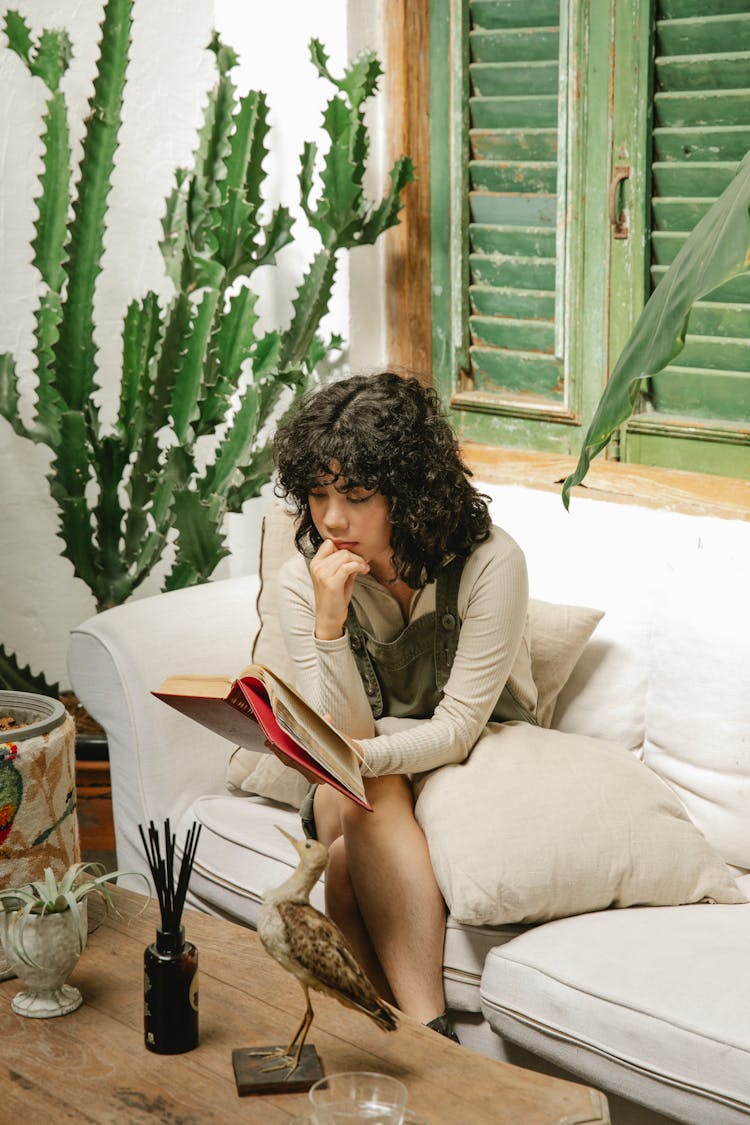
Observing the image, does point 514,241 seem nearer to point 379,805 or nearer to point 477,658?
point 477,658

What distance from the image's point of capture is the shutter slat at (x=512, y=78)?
104 inches

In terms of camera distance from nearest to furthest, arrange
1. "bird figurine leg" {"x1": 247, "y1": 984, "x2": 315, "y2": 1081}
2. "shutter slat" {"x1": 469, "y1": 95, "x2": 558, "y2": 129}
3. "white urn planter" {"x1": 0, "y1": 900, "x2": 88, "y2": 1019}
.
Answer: "bird figurine leg" {"x1": 247, "y1": 984, "x2": 315, "y2": 1081}
"white urn planter" {"x1": 0, "y1": 900, "x2": 88, "y2": 1019}
"shutter slat" {"x1": 469, "y1": 95, "x2": 558, "y2": 129}

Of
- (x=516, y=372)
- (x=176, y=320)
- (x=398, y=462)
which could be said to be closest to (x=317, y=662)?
(x=398, y=462)

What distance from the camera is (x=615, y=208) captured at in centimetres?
258

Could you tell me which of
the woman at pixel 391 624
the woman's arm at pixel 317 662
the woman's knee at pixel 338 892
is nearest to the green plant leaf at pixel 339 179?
the woman at pixel 391 624

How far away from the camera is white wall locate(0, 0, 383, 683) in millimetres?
2955

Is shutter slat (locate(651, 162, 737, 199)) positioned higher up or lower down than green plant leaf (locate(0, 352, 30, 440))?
higher up

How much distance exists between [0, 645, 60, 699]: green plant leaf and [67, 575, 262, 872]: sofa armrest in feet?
1.73

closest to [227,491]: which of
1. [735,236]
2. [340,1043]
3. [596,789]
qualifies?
[596,789]

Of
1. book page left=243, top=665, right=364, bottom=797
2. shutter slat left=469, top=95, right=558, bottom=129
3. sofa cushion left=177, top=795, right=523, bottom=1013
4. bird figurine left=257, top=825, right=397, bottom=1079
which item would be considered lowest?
sofa cushion left=177, top=795, right=523, bottom=1013

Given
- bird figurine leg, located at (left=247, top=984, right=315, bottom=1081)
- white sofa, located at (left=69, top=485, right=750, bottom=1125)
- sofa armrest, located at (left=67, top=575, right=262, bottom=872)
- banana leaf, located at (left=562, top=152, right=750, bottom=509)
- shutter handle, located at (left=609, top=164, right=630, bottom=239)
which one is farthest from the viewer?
shutter handle, located at (left=609, top=164, right=630, bottom=239)

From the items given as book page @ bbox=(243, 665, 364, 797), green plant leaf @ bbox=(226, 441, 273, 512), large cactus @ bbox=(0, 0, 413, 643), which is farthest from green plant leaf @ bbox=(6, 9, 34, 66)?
book page @ bbox=(243, 665, 364, 797)

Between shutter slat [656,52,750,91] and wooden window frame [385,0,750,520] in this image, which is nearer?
shutter slat [656,52,750,91]

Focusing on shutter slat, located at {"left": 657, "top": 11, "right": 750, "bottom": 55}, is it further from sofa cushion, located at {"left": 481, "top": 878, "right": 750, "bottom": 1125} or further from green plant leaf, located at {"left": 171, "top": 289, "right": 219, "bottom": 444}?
sofa cushion, located at {"left": 481, "top": 878, "right": 750, "bottom": 1125}
